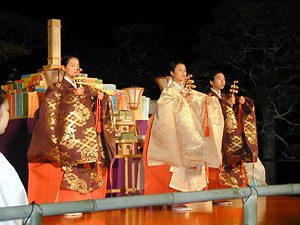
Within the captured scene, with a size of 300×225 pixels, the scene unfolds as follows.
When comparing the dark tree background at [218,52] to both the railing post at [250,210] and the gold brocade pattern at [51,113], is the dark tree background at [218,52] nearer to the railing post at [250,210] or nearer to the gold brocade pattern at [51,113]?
the gold brocade pattern at [51,113]

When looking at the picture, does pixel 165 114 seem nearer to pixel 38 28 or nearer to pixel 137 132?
pixel 137 132

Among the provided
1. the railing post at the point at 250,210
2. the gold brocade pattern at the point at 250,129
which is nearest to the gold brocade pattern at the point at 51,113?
the gold brocade pattern at the point at 250,129

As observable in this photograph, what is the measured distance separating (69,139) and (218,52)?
817cm

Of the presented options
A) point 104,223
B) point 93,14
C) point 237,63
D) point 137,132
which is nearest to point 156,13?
point 93,14

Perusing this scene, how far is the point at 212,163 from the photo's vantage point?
245 inches

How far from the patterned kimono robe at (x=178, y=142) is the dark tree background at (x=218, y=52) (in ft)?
20.9

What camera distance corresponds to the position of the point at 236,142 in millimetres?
6422

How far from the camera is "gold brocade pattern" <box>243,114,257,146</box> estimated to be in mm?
6570

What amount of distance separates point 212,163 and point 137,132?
138 cm

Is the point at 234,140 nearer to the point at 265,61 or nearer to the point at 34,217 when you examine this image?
the point at 34,217

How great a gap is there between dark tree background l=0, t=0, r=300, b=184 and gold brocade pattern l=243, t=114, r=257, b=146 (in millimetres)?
5417

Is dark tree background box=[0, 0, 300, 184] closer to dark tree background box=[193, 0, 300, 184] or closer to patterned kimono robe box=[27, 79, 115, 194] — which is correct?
dark tree background box=[193, 0, 300, 184]

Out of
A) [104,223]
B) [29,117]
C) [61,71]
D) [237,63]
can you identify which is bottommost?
[104,223]

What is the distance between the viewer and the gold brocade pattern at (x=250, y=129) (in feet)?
21.6
